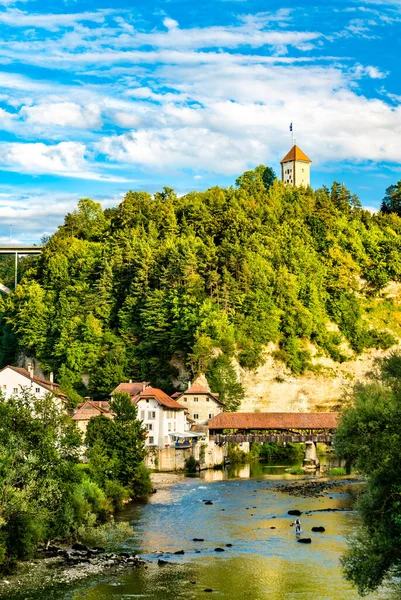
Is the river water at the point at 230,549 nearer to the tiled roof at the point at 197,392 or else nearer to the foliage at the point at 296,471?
the foliage at the point at 296,471

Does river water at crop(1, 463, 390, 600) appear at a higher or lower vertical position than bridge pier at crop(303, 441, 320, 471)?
lower

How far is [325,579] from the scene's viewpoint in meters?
35.1

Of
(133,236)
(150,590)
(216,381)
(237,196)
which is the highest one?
(237,196)

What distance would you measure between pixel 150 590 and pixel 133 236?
73521 mm

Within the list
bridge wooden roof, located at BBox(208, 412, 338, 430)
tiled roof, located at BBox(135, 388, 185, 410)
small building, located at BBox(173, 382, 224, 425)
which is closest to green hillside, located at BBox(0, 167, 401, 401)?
small building, located at BBox(173, 382, 224, 425)

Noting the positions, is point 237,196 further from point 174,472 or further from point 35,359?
point 174,472

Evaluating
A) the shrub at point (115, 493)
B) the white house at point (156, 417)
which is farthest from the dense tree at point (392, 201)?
the shrub at point (115, 493)

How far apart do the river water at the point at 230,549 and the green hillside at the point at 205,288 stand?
31.5 m

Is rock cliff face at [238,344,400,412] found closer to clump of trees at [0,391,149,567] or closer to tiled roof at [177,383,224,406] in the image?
tiled roof at [177,383,224,406]

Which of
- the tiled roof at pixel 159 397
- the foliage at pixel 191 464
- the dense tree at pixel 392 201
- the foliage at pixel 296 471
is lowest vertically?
the foliage at pixel 296 471

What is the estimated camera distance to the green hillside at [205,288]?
299ft

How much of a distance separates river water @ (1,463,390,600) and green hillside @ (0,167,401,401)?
3150 cm

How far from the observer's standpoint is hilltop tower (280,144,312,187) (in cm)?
13225

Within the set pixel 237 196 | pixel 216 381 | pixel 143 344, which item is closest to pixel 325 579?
pixel 216 381
